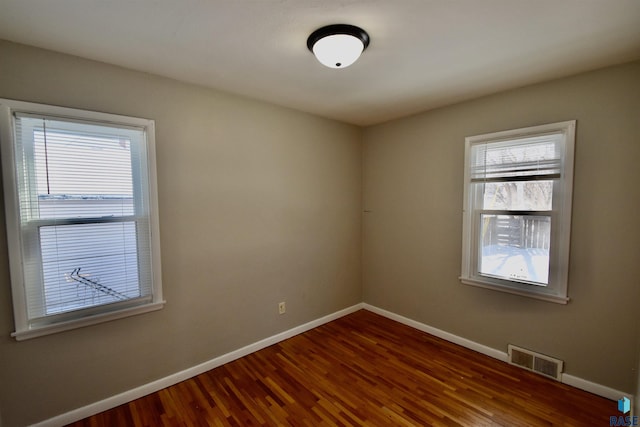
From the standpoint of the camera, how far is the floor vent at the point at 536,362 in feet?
7.24

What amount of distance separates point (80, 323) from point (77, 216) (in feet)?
2.40

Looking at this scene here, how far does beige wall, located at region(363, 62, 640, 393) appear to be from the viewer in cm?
193

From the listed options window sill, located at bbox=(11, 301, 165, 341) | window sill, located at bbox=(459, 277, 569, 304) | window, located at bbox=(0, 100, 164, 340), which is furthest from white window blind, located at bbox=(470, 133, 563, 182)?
window sill, located at bbox=(11, 301, 165, 341)

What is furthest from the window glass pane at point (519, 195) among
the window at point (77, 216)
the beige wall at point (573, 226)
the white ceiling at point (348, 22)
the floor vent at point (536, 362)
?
the window at point (77, 216)

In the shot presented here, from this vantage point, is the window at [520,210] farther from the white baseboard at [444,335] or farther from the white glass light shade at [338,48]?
the white glass light shade at [338,48]

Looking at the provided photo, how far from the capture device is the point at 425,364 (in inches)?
97.3

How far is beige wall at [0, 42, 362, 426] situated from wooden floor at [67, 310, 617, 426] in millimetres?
308

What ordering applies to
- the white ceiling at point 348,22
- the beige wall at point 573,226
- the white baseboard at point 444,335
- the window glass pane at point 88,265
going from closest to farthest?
the white ceiling at point 348,22, the window glass pane at point 88,265, the beige wall at point 573,226, the white baseboard at point 444,335

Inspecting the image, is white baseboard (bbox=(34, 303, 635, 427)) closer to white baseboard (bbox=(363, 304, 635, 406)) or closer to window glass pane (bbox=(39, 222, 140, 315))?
white baseboard (bbox=(363, 304, 635, 406))

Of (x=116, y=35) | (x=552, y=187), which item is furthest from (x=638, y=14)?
(x=116, y=35)

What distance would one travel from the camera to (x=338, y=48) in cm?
156

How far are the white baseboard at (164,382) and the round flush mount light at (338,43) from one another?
2583 millimetres

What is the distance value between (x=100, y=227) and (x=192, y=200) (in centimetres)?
64

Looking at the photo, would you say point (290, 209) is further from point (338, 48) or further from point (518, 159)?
point (518, 159)
